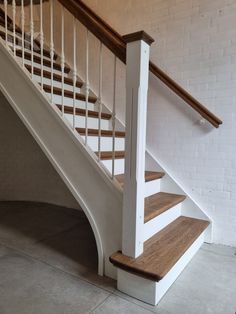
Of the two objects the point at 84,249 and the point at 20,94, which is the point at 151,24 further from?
the point at 84,249

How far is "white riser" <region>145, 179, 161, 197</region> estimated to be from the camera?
85.5 inches

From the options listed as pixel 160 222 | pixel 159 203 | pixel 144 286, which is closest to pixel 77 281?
pixel 144 286

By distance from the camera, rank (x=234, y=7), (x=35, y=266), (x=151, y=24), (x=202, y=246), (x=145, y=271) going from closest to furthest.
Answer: (x=145, y=271) → (x=35, y=266) → (x=234, y=7) → (x=202, y=246) → (x=151, y=24)

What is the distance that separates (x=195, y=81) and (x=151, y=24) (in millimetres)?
777

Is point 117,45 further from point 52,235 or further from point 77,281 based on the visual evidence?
point 52,235

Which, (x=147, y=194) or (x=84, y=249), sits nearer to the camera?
(x=84, y=249)

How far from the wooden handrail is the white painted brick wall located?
128 millimetres

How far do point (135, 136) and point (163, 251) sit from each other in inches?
30.8

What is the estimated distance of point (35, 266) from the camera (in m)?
1.74

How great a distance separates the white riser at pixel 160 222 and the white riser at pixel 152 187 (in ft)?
0.82

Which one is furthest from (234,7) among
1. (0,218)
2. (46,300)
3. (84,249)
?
(0,218)

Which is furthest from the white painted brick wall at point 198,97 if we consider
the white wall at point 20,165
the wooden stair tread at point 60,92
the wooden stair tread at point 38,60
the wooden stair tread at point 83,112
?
the white wall at point 20,165

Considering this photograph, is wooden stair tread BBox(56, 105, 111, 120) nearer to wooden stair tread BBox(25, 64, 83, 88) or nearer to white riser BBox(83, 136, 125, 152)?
white riser BBox(83, 136, 125, 152)

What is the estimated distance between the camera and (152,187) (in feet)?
7.32
